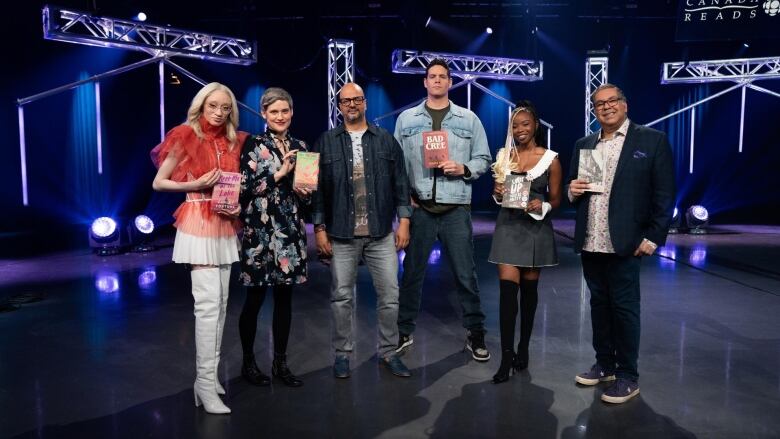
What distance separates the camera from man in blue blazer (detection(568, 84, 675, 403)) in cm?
304

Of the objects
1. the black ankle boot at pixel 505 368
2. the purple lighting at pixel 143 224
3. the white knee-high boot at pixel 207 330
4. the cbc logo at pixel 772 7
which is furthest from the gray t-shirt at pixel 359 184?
the purple lighting at pixel 143 224

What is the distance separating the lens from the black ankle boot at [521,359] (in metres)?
3.54

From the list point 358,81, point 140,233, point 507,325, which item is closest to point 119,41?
point 140,233

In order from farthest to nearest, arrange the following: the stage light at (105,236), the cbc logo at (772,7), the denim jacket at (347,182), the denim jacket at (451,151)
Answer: the stage light at (105,236), the cbc logo at (772,7), the denim jacket at (451,151), the denim jacket at (347,182)

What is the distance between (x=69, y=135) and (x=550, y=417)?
10.2m

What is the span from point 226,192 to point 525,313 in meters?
1.70

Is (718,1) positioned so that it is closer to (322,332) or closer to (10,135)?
(322,332)

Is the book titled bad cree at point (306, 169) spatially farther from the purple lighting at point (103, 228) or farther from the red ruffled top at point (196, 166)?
the purple lighting at point (103, 228)

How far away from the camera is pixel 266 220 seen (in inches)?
124

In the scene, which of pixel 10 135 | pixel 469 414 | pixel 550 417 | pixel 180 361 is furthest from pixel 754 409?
pixel 10 135

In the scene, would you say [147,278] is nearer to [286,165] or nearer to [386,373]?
[386,373]

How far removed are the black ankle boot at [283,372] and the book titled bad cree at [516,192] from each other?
1380 mm

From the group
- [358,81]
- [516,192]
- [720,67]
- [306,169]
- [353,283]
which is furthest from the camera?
[358,81]

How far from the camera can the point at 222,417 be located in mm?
2900
